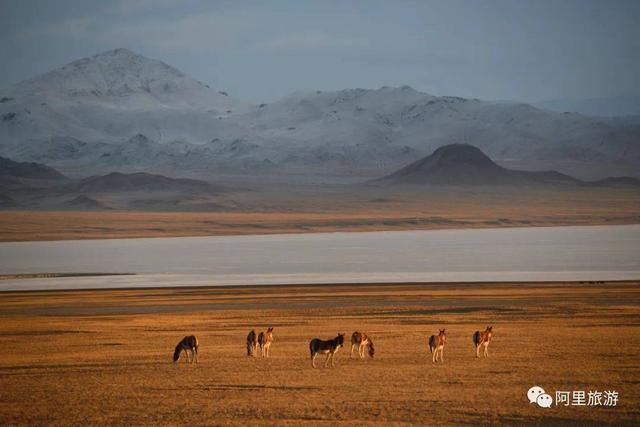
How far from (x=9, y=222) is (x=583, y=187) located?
108 meters

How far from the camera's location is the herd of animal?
19.9m

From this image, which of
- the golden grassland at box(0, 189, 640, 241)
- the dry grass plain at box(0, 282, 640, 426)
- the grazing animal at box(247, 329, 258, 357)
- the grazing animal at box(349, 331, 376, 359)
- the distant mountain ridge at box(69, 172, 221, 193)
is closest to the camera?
the dry grass plain at box(0, 282, 640, 426)

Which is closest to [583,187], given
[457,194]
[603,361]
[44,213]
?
[457,194]

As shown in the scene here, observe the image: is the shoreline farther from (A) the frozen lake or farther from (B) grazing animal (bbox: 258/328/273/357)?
(B) grazing animal (bbox: 258/328/273/357)

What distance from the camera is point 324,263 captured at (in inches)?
2336

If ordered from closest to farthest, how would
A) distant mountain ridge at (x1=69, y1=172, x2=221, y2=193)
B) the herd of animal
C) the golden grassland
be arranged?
the herd of animal < the golden grassland < distant mountain ridge at (x1=69, y1=172, x2=221, y2=193)

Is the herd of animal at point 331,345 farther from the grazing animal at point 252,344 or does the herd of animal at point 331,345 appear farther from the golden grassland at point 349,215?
the golden grassland at point 349,215

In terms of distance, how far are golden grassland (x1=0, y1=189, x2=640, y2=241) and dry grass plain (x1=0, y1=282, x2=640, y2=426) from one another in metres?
81.5

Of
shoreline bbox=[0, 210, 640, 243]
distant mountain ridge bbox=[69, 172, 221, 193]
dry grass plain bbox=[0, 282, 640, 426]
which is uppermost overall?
distant mountain ridge bbox=[69, 172, 221, 193]

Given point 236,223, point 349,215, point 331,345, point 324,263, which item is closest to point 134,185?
point 349,215

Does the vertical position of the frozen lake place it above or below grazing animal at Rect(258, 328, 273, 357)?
above

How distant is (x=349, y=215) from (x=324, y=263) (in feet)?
291

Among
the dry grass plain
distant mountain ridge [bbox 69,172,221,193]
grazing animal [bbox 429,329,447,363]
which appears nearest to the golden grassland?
distant mountain ridge [bbox 69,172,221,193]

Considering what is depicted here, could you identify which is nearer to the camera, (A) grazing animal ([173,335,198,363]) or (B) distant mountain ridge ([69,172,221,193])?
(A) grazing animal ([173,335,198,363])
